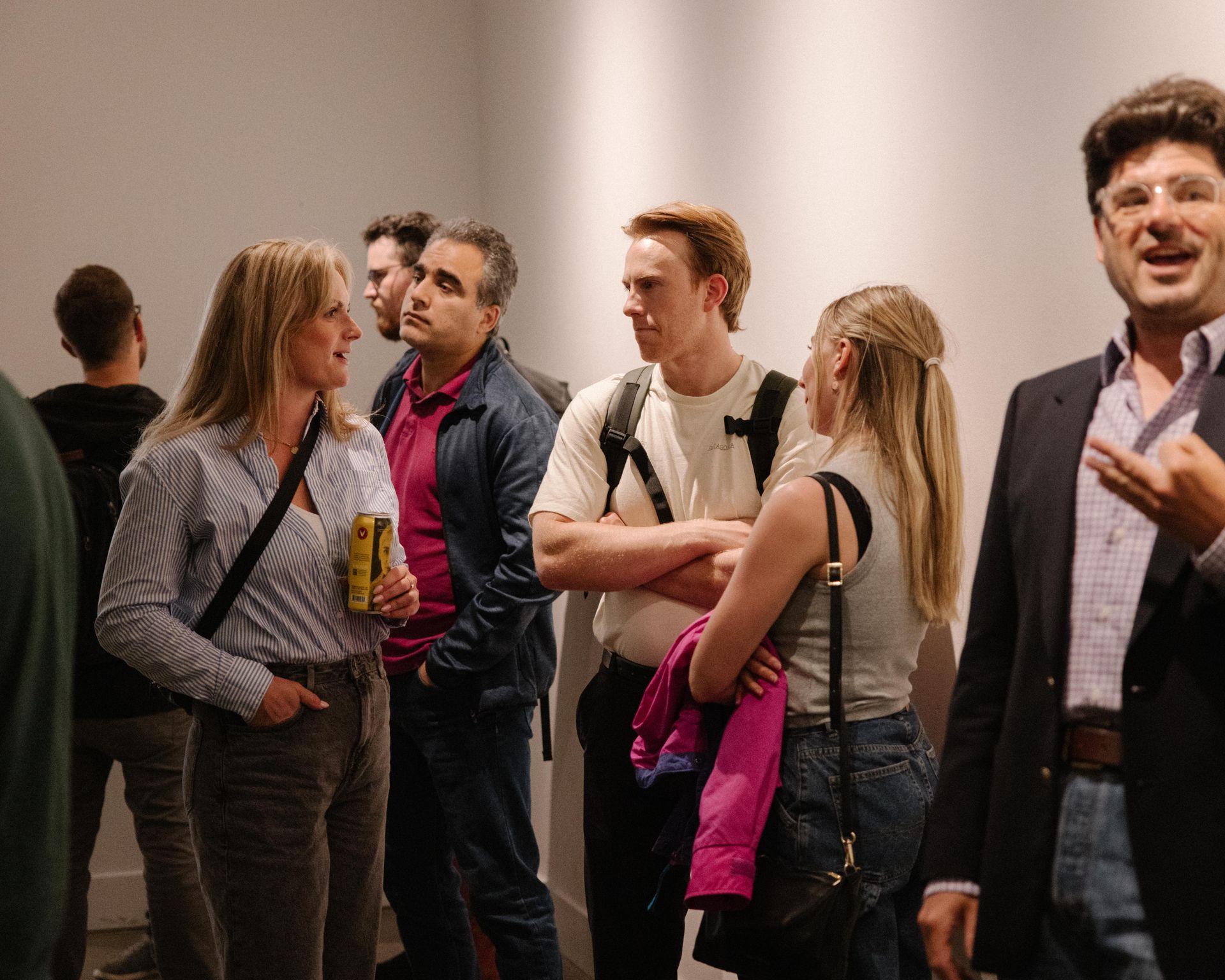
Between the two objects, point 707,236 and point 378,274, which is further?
point 378,274

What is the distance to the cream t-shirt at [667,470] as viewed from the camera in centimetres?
237

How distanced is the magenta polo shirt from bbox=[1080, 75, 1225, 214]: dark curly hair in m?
1.91

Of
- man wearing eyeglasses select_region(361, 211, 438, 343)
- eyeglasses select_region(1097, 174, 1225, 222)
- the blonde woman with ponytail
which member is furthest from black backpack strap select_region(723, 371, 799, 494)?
man wearing eyeglasses select_region(361, 211, 438, 343)

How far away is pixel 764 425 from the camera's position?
2367mm

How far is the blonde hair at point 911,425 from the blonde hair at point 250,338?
0.96 meters

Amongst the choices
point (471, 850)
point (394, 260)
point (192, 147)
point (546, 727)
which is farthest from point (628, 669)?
point (192, 147)

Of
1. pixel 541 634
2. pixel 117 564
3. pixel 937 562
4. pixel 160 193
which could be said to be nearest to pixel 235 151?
pixel 160 193

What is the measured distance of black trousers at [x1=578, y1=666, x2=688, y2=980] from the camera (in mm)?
2471

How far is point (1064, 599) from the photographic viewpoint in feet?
4.36

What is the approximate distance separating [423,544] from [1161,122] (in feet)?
6.69

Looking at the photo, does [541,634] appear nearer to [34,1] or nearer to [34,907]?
[34,907]

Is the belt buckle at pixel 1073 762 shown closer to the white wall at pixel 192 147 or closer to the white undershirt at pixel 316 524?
the white undershirt at pixel 316 524

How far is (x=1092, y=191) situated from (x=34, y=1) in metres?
4.02

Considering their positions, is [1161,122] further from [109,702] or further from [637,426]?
[109,702]
